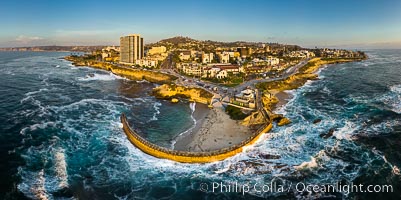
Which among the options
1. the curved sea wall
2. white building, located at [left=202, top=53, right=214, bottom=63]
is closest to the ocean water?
the curved sea wall

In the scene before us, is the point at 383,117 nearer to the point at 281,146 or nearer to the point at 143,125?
the point at 281,146

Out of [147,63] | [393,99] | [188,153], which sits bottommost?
[188,153]

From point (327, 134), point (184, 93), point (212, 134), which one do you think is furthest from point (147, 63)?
point (327, 134)

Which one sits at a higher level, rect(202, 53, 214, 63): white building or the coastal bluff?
rect(202, 53, 214, 63): white building

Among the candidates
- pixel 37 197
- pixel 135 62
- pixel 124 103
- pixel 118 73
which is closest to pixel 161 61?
pixel 135 62

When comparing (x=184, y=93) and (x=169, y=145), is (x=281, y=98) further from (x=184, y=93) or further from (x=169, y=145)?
(x=169, y=145)

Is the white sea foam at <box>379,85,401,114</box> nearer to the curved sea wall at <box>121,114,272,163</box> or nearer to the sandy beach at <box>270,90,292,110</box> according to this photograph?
the sandy beach at <box>270,90,292,110</box>

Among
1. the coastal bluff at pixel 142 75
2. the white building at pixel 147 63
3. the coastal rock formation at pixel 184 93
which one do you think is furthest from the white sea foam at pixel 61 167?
the white building at pixel 147 63
